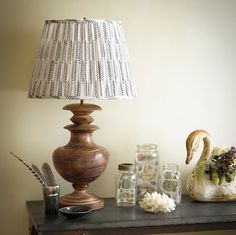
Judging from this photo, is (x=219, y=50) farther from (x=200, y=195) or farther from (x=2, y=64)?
(x=2, y=64)

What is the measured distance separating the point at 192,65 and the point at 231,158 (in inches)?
19.0

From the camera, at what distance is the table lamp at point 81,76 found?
1.88 meters

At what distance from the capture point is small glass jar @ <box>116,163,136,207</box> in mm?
2084

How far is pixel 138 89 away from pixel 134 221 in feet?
2.21

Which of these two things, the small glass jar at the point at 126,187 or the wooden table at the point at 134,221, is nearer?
the wooden table at the point at 134,221

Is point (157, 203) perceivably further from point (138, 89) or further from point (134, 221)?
point (138, 89)

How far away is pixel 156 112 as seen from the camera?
2.35 metres

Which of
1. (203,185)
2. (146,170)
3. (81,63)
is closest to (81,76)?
(81,63)

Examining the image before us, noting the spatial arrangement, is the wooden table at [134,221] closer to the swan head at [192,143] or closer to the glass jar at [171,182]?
the glass jar at [171,182]

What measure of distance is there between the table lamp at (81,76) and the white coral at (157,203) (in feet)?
0.63

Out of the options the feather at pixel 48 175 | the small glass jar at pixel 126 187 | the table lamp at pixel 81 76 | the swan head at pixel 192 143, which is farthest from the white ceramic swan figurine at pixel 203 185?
the feather at pixel 48 175

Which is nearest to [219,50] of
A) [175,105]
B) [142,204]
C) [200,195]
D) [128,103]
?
[175,105]

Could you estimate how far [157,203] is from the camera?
1971 millimetres

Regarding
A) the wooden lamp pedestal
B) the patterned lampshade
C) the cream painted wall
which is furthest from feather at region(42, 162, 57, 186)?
the patterned lampshade
